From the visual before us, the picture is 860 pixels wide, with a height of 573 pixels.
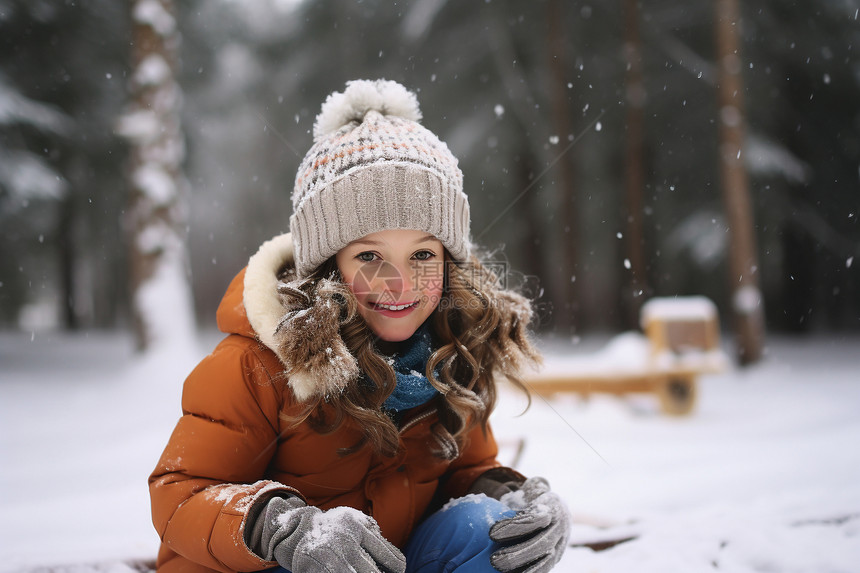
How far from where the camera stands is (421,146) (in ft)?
6.15

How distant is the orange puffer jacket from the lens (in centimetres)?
148

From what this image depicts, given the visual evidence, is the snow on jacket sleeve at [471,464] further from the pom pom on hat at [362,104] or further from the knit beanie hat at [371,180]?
the pom pom on hat at [362,104]

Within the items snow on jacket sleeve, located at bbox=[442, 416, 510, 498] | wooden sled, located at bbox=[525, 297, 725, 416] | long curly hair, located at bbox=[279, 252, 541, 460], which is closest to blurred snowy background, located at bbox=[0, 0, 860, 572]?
wooden sled, located at bbox=[525, 297, 725, 416]

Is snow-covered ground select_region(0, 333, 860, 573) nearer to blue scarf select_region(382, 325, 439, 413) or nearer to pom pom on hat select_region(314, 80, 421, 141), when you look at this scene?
blue scarf select_region(382, 325, 439, 413)

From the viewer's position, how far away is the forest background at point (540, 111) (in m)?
9.66

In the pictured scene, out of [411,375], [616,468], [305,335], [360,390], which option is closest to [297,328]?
[305,335]

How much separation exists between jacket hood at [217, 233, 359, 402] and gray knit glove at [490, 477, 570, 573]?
597mm

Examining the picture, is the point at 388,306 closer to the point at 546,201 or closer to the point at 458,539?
the point at 458,539

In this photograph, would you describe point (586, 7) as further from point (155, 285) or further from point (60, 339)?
point (60, 339)

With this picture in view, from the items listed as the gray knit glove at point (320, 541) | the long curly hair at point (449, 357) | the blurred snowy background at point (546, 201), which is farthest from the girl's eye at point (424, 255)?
the gray knit glove at point (320, 541)

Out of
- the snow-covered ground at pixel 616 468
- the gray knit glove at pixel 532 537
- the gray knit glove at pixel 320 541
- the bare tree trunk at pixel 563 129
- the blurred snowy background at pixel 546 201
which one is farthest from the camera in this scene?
the bare tree trunk at pixel 563 129

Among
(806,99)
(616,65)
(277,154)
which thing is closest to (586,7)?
(616,65)

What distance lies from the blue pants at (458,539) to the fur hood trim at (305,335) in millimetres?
527

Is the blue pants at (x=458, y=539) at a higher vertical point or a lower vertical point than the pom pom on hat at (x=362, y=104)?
lower
